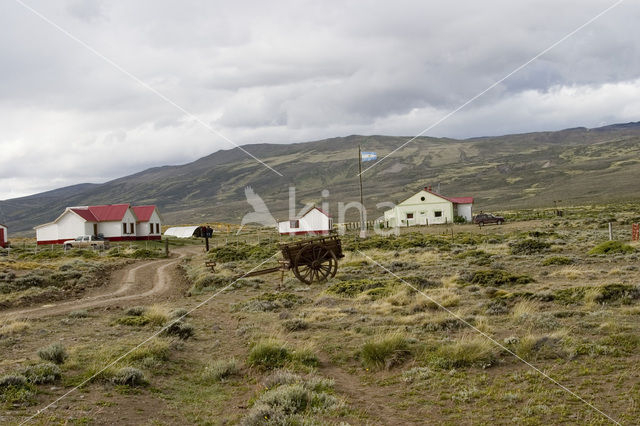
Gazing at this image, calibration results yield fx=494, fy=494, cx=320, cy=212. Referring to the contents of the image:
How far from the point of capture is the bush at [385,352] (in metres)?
8.29

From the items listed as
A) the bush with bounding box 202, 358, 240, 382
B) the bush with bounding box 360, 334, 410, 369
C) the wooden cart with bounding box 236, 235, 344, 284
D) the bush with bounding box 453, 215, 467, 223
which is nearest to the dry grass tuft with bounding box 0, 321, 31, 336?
the bush with bounding box 202, 358, 240, 382

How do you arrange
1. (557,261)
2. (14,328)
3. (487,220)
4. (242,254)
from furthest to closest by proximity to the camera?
(487,220)
(242,254)
(557,261)
(14,328)

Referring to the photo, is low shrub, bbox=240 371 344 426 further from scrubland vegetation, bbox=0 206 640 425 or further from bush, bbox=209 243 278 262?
bush, bbox=209 243 278 262

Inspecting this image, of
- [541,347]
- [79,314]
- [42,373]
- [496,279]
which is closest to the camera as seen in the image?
[42,373]

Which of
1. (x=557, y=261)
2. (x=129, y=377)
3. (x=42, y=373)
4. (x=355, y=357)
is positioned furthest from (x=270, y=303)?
(x=557, y=261)

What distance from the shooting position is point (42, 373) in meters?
7.21

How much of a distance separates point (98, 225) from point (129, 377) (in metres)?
45.6

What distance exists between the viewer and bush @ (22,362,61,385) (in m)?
7.07

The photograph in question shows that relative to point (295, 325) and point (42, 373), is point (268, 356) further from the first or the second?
point (42, 373)

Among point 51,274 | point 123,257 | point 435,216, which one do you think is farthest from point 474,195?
point 51,274

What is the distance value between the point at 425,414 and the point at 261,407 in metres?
2.08

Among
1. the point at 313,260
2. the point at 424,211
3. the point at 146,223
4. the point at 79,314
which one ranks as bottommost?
the point at 79,314

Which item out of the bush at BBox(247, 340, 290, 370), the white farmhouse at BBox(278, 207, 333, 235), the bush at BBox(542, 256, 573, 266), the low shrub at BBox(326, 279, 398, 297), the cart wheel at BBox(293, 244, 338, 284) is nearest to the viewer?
the bush at BBox(247, 340, 290, 370)

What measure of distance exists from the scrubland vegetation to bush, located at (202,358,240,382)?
23 millimetres
